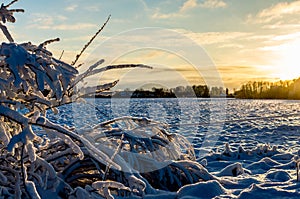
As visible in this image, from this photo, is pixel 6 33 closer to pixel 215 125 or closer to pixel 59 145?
pixel 59 145

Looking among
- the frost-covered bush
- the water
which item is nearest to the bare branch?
the frost-covered bush

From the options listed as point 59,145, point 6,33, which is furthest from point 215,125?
point 6,33

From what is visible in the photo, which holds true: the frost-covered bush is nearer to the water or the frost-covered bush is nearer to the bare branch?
the bare branch

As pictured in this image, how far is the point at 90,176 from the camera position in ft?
12.2

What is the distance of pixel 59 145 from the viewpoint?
393 centimetres

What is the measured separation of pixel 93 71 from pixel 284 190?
7.42 ft

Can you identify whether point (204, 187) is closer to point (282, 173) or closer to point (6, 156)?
point (282, 173)

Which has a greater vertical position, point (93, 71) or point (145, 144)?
point (93, 71)

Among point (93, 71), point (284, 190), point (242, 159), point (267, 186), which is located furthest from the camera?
point (242, 159)

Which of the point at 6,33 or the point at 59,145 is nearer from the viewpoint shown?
A: the point at 6,33

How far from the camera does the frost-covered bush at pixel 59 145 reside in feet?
8.20

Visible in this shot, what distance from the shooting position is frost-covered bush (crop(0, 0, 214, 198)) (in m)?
2.50

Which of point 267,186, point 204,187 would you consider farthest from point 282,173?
point 204,187

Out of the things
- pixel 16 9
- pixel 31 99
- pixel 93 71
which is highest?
pixel 16 9
